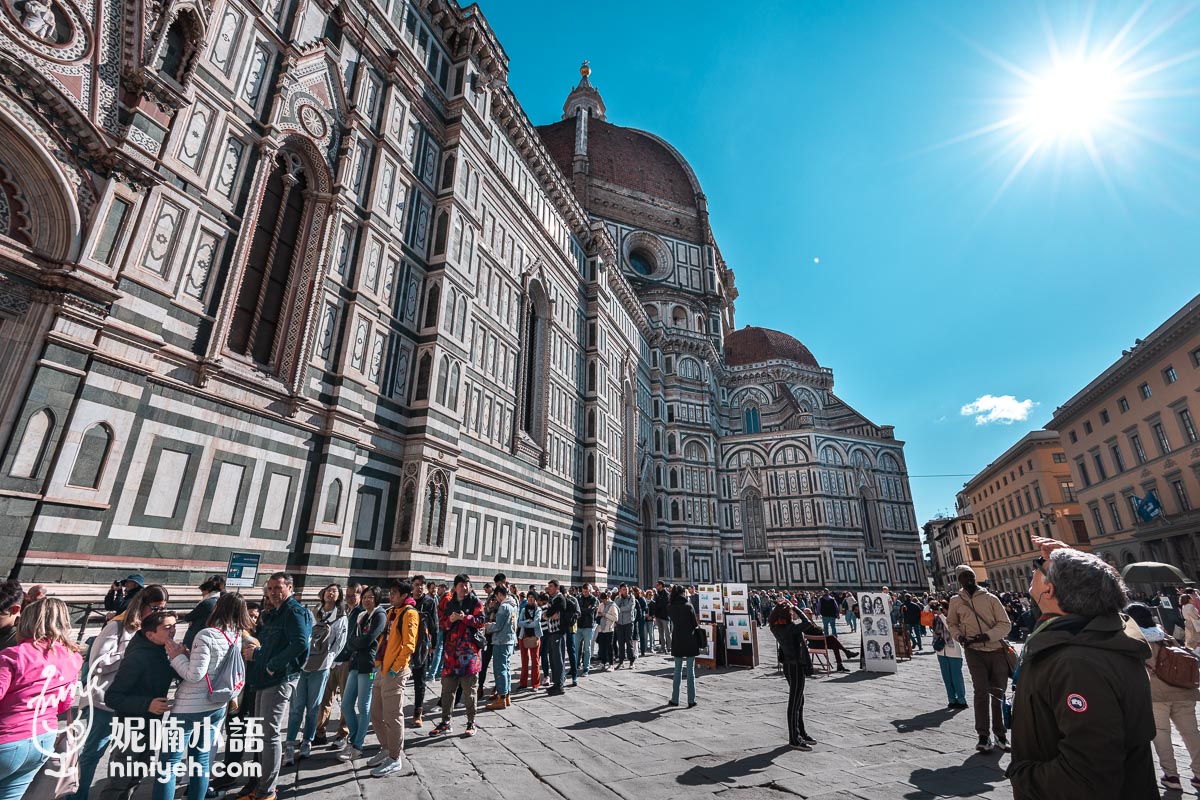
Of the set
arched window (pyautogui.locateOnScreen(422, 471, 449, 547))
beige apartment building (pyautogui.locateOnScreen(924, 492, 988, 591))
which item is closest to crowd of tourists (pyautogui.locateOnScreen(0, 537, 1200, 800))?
arched window (pyautogui.locateOnScreen(422, 471, 449, 547))

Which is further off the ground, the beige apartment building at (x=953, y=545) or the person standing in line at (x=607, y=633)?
the beige apartment building at (x=953, y=545)

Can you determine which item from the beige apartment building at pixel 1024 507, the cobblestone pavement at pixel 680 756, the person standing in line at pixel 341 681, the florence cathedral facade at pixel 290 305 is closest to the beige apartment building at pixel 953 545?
the beige apartment building at pixel 1024 507

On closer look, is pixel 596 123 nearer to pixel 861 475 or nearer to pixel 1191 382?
pixel 861 475

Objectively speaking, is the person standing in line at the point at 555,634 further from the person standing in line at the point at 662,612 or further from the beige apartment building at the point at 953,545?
the beige apartment building at the point at 953,545

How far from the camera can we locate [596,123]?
1855 inches

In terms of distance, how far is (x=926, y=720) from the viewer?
687 centimetres

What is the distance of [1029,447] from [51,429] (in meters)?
49.4

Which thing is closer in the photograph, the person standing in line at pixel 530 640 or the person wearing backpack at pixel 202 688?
the person wearing backpack at pixel 202 688

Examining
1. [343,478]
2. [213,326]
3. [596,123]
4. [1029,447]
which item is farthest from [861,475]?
[213,326]

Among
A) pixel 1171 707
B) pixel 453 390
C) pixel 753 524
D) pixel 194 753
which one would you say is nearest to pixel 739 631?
pixel 1171 707

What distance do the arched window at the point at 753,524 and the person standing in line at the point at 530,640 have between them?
33209mm

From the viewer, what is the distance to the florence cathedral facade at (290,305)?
721 centimetres

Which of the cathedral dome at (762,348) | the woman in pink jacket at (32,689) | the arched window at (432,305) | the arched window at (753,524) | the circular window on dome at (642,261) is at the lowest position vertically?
the woman in pink jacket at (32,689)

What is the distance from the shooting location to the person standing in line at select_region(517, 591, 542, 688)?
8.88 meters
